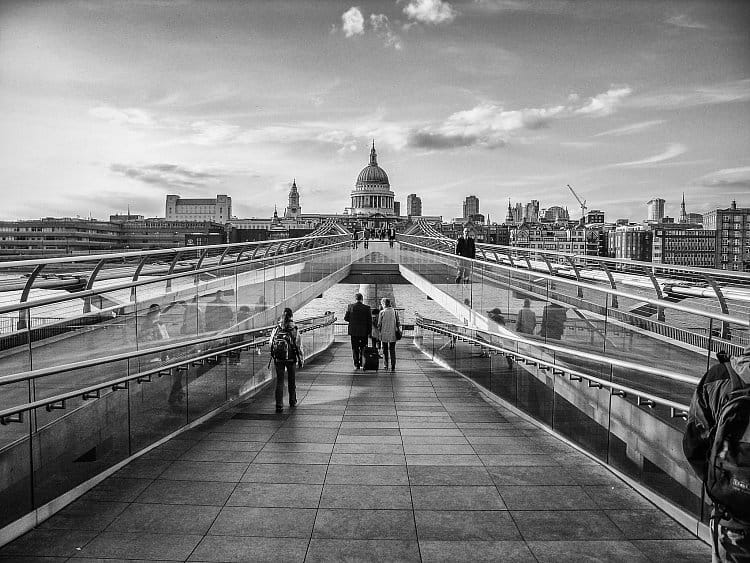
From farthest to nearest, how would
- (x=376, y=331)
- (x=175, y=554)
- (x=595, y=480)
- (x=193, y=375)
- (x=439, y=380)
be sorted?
1. (x=376, y=331)
2. (x=439, y=380)
3. (x=193, y=375)
4. (x=595, y=480)
5. (x=175, y=554)

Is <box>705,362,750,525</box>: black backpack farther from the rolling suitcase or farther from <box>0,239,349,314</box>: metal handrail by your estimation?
the rolling suitcase

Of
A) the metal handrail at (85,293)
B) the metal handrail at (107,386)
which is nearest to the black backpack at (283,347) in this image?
the metal handrail at (107,386)

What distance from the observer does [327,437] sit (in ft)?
23.1

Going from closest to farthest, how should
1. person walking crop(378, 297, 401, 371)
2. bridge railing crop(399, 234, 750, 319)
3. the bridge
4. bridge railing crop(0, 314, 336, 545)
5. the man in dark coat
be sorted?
the bridge, bridge railing crop(0, 314, 336, 545), bridge railing crop(399, 234, 750, 319), the man in dark coat, person walking crop(378, 297, 401, 371)

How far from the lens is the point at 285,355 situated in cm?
860

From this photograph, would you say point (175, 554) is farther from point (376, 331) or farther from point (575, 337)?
point (376, 331)

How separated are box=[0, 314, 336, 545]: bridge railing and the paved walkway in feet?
0.51

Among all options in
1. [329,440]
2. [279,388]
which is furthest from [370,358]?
[329,440]

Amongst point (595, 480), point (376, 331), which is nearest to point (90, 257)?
point (595, 480)

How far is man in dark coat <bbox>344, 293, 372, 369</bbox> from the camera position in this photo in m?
13.3

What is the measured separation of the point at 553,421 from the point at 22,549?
491 cm

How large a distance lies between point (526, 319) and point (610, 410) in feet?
12.0

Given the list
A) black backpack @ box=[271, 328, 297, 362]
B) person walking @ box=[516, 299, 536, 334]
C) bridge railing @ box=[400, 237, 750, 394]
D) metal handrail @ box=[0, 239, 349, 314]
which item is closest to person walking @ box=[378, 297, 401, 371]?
bridge railing @ box=[400, 237, 750, 394]

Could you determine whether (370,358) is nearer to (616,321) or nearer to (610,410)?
(616,321)
